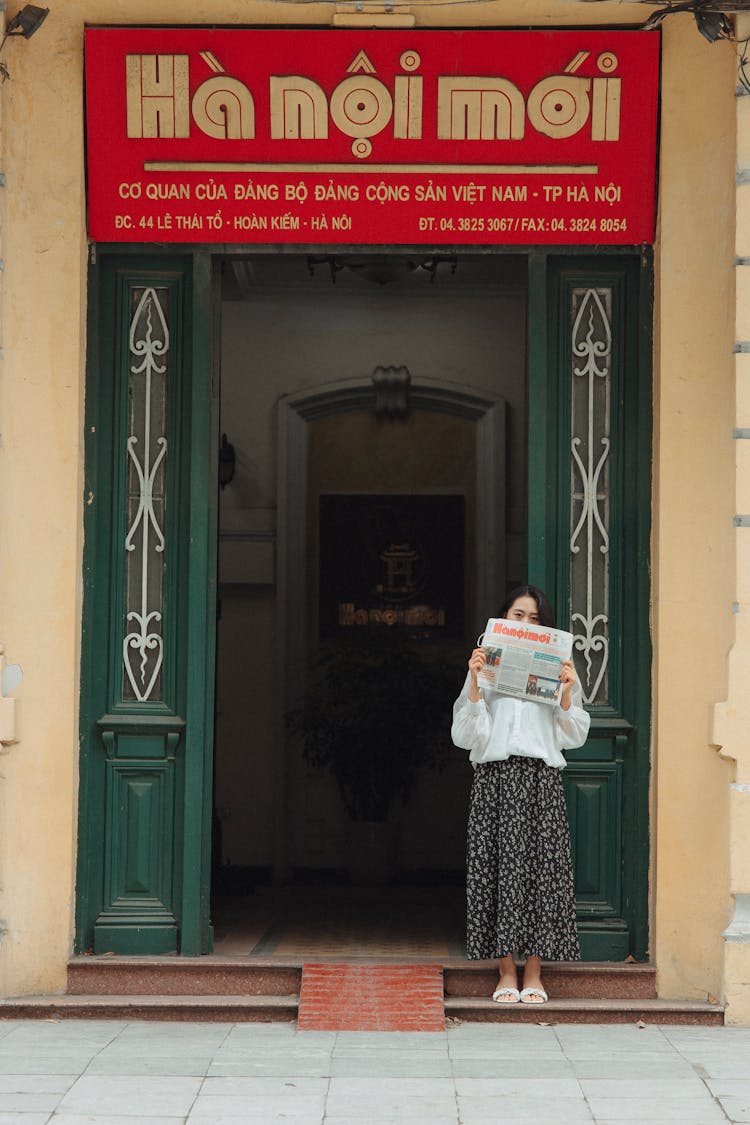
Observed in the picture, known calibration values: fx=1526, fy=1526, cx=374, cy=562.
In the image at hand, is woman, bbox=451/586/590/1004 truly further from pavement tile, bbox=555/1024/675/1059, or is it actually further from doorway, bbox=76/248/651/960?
doorway, bbox=76/248/651/960

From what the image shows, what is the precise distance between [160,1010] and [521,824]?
182cm

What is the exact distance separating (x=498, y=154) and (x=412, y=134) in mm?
415

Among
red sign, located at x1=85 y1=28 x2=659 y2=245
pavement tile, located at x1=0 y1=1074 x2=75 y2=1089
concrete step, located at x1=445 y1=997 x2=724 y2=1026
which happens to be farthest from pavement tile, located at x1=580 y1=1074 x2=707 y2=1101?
red sign, located at x1=85 y1=28 x2=659 y2=245

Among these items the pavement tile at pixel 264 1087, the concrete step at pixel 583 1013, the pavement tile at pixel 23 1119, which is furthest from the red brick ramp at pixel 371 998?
the pavement tile at pixel 23 1119

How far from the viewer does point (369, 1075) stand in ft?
19.2

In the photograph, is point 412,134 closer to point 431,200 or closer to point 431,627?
point 431,200

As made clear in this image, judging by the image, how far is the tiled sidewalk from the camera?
5375 millimetres

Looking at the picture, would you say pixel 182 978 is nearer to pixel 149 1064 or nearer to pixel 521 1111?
pixel 149 1064

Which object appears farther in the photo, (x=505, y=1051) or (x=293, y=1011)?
(x=293, y=1011)

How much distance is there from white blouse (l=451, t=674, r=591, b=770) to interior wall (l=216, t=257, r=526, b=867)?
4.16 m

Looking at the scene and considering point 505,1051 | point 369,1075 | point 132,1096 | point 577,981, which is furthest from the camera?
point 577,981

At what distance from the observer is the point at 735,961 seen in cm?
672

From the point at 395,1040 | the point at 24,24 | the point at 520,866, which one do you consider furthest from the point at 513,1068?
the point at 24,24

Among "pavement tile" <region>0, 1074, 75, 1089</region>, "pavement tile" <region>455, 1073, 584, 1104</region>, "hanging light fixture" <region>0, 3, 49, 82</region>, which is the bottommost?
"pavement tile" <region>0, 1074, 75, 1089</region>
